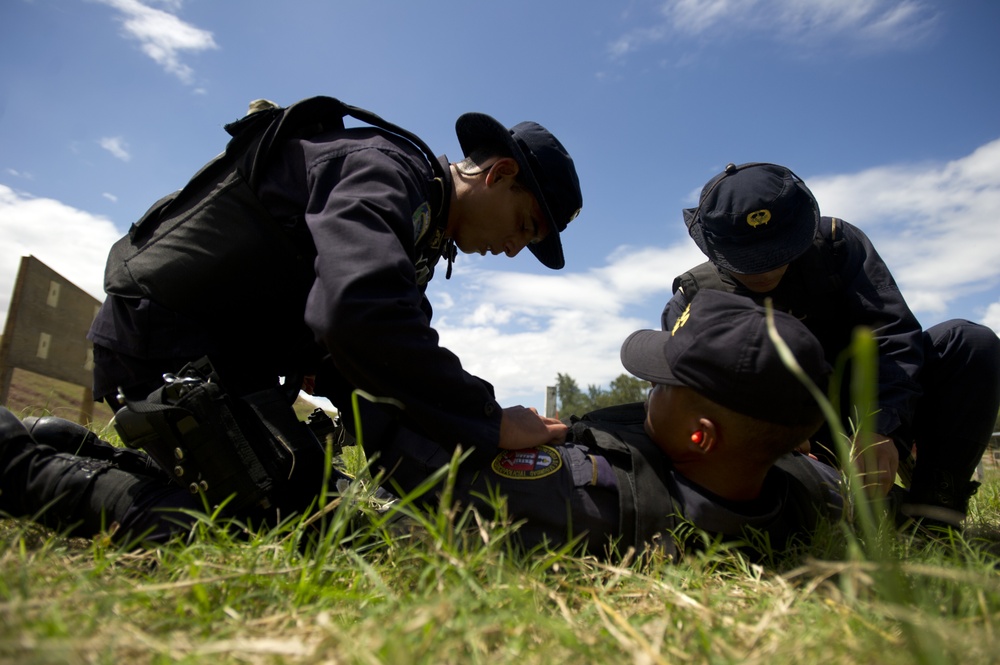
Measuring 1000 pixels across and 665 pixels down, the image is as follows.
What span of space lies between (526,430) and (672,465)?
1.59ft

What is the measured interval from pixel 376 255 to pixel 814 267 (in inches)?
84.8

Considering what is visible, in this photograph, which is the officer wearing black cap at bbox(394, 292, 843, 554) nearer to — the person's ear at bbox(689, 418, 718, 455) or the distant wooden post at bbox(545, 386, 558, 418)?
the person's ear at bbox(689, 418, 718, 455)

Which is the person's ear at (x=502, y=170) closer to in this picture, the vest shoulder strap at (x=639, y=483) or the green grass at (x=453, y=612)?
the vest shoulder strap at (x=639, y=483)

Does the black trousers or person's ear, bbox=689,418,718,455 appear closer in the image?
person's ear, bbox=689,418,718,455

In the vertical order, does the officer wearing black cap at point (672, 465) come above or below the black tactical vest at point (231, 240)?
below

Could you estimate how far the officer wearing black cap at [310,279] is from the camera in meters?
1.79

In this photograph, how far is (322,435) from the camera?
9.69ft

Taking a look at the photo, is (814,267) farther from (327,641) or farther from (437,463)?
(327,641)

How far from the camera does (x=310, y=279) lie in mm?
2359

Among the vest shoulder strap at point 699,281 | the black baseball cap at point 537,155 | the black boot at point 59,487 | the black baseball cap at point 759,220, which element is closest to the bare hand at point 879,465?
the black baseball cap at point 759,220

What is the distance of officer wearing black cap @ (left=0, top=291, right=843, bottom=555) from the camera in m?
1.77

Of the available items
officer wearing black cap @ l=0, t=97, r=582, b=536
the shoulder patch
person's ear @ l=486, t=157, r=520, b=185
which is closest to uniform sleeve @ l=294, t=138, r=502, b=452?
officer wearing black cap @ l=0, t=97, r=582, b=536

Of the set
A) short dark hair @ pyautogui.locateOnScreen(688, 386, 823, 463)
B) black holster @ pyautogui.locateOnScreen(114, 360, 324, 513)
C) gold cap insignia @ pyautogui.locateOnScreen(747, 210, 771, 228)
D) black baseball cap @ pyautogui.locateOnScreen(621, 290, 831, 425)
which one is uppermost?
gold cap insignia @ pyautogui.locateOnScreen(747, 210, 771, 228)

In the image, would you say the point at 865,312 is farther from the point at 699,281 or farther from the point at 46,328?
the point at 46,328
